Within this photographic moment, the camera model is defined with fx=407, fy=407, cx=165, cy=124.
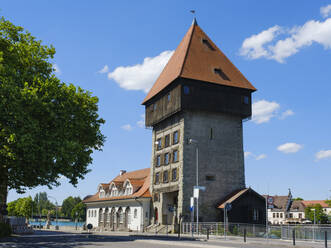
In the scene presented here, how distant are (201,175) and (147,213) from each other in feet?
34.4

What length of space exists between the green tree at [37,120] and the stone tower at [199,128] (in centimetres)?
1618

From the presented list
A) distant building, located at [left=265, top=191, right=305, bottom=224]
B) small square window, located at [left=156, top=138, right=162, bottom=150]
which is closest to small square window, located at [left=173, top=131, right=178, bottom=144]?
small square window, located at [left=156, top=138, right=162, bottom=150]

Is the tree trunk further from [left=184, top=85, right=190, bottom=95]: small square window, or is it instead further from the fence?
[left=184, top=85, right=190, bottom=95]: small square window

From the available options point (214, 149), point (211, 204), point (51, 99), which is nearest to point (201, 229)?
point (211, 204)

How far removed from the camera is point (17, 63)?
95.2 ft

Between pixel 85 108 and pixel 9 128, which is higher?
pixel 85 108

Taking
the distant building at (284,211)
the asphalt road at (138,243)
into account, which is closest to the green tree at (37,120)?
the asphalt road at (138,243)

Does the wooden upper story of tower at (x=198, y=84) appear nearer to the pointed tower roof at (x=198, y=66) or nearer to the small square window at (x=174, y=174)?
the pointed tower roof at (x=198, y=66)

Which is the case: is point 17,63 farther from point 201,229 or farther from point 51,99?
point 201,229

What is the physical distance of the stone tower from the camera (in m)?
46.6

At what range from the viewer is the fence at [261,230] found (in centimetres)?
2891

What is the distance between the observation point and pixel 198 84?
47.7 meters

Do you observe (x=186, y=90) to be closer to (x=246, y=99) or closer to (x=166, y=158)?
(x=246, y=99)

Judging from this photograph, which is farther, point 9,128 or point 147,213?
point 147,213
